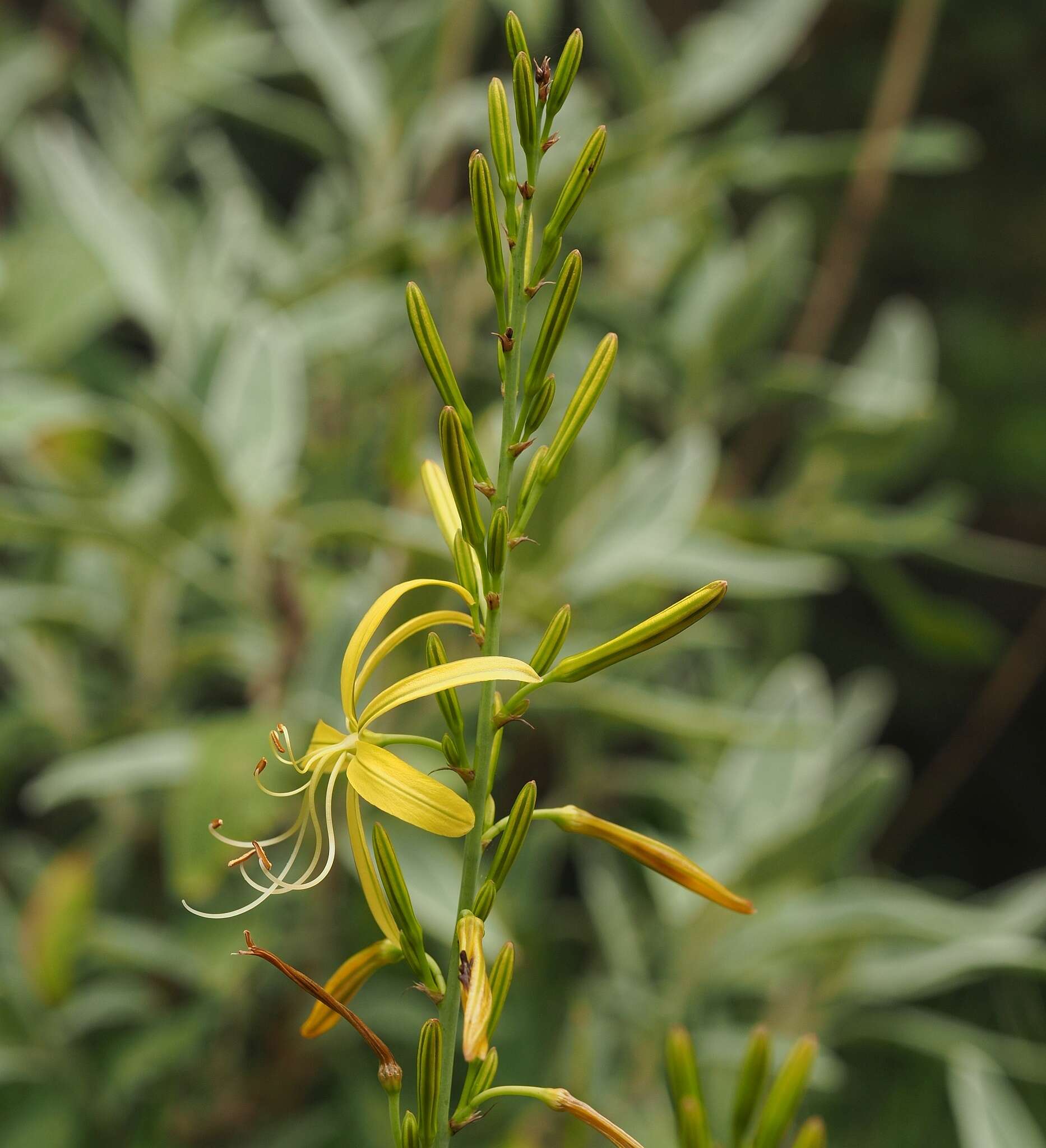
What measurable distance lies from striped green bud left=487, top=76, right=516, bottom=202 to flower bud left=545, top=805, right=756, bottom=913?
97mm

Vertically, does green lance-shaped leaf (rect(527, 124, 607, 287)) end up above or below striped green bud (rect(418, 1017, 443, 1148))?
above

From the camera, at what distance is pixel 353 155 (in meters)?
0.85

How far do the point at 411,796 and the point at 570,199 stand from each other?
0.30 feet

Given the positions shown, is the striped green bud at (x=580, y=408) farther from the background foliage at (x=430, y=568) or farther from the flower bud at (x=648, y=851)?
the background foliage at (x=430, y=568)

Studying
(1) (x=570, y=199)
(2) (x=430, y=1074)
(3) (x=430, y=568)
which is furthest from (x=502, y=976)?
(3) (x=430, y=568)

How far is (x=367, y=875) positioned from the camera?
0.53 feet

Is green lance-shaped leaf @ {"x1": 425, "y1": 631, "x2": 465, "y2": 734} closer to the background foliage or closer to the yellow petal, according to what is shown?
the yellow petal

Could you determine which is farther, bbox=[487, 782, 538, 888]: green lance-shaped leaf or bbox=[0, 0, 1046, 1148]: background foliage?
bbox=[0, 0, 1046, 1148]: background foliage

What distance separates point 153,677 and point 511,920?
26 centimetres

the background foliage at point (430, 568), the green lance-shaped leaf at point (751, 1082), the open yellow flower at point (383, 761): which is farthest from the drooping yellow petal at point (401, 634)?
the background foliage at point (430, 568)

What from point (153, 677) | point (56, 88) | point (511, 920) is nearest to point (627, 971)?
point (511, 920)

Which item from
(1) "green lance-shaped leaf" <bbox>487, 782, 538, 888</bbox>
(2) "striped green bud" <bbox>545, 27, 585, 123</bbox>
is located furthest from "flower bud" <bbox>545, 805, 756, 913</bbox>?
(2) "striped green bud" <bbox>545, 27, 585, 123</bbox>

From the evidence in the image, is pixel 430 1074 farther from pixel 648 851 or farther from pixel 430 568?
pixel 430 568

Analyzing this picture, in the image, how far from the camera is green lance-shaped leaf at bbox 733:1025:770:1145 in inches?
8.1
